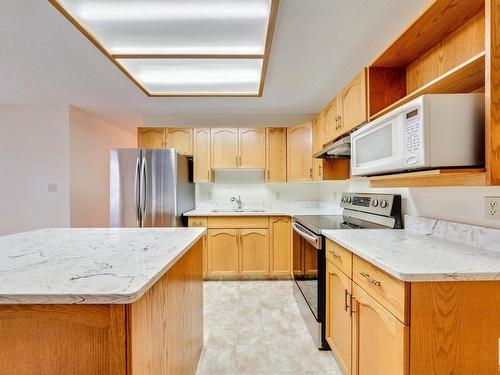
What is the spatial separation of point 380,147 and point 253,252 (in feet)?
6.93

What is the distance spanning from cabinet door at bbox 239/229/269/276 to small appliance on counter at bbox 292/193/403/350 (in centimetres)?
72

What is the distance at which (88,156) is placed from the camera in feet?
11.9

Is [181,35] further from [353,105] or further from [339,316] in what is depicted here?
[339,316]

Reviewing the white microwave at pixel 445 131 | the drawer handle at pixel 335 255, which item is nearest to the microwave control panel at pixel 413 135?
the white microwave at pixel 445 131

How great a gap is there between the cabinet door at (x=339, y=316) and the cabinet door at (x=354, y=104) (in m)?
1.07

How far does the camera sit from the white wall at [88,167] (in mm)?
3312

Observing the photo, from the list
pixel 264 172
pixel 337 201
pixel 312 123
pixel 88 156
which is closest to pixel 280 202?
pixel 264 172

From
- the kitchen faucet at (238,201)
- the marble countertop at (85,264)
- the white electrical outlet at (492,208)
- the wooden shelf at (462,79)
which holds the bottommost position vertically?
the marble countertop at (85,264)

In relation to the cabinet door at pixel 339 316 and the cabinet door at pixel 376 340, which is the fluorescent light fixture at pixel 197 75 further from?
the cabinet door at pixel 376 340

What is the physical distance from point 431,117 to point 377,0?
88 centimetres

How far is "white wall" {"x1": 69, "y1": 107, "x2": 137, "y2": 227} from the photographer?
10.9ft

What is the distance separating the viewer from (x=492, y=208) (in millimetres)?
1147

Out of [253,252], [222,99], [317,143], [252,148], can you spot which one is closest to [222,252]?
[253,252]

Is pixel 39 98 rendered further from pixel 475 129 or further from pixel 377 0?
pixel 475 129
